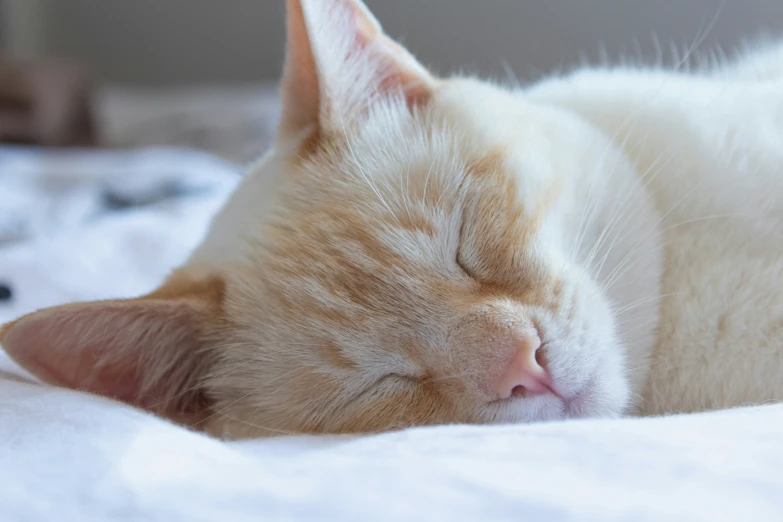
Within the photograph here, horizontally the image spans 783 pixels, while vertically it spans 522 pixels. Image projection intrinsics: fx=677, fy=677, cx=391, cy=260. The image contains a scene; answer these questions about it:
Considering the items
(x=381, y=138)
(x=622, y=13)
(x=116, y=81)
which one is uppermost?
(x=622, y=13)

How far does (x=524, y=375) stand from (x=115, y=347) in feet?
2.02

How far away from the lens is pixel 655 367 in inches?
42.1

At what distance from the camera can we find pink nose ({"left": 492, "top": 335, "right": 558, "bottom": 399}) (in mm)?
893

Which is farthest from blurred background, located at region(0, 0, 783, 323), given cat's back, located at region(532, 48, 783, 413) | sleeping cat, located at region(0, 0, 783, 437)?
sleeping cat, located at region(0, 0, 783, 437)

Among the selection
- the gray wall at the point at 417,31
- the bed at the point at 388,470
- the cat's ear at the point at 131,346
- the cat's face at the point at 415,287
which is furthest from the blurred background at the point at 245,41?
the bed at the point at 388,470

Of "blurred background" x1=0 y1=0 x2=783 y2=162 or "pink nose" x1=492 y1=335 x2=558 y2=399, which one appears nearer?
"pink nose" x1=492 y1=335 x2=558 y2=399

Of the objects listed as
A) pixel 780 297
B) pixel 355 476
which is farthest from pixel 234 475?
pixel 780 297

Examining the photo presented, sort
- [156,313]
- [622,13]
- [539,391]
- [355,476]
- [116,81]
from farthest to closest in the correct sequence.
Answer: [116,81], [622,13], [156,313], [539,391], [355,476]

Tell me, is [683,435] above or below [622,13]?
below

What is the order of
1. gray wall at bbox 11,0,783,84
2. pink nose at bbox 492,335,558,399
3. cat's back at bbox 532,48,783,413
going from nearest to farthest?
pink nose at bbox 492,335,558,399, cat's back at bbox 532,48,783,413, gray wall at bbox 11,0,783,84

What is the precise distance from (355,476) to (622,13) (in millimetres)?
3229

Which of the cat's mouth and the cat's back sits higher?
the cat's back

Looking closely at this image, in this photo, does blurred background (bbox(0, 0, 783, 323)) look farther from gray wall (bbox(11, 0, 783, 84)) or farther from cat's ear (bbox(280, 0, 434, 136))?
cat's ear (bbox(280, 0, 434, 136))

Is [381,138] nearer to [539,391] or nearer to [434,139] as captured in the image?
[434,139]
